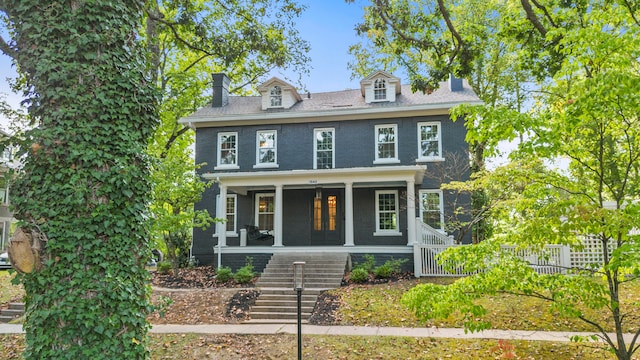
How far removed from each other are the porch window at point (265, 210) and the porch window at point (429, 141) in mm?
6439

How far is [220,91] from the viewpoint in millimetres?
19781

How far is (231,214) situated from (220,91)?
588cm

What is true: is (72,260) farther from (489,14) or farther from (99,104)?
(489,14)

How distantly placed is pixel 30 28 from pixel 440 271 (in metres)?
12.2

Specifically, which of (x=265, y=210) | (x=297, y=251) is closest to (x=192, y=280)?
(x=297, y=251)

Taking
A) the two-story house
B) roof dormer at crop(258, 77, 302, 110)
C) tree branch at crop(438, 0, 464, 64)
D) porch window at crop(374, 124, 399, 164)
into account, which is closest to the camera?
tree branch at crop(438, 0, 464, 64)

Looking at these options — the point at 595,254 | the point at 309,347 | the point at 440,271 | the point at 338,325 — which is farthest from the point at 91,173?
the point at 595,254

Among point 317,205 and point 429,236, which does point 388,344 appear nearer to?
point 429,236

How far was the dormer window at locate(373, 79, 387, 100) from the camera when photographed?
1781 centimetres

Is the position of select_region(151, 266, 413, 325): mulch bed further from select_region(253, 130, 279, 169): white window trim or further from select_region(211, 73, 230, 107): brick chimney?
select_region(211, 73, 230, 107): brick chimney

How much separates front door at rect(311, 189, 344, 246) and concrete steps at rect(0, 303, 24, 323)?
32.4 ft

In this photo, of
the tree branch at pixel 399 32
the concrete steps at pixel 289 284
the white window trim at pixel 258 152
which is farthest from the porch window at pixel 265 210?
the tree branch at pixel 399 32

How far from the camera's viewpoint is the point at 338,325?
939cm

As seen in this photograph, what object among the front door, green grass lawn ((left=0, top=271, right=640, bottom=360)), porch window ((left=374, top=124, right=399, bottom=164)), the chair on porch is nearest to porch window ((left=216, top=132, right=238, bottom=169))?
the chair on porch
